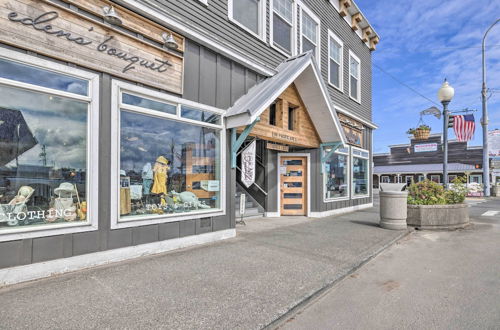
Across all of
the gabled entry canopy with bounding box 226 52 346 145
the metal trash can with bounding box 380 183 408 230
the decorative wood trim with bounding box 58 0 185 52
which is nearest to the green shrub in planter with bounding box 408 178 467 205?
the metal trash can with bounding box 380 183 408 230

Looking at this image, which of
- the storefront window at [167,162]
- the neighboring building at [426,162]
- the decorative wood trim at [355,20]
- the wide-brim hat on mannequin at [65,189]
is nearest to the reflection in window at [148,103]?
the storefront window at [167,162]

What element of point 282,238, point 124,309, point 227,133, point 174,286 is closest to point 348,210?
point 282,238

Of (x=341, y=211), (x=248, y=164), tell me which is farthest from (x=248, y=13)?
(x=341, y=211)

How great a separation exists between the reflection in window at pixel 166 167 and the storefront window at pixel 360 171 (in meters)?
8.39

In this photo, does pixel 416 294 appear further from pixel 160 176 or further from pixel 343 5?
pixel 343 5

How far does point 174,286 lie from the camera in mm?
3699

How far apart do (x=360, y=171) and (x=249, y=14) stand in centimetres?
905

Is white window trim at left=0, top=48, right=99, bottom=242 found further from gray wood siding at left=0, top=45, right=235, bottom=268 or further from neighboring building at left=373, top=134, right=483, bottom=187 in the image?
neighboring building at left=373, top=134, right=483, bottom=187

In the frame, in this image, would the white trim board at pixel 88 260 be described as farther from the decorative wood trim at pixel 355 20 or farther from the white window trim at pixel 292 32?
the decorative wood trim at pixel 355 20

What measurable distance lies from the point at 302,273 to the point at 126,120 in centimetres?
397

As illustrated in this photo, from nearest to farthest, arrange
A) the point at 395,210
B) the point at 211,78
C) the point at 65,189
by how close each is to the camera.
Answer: the point at 65,189
the point at 211,78
the point at 395,210

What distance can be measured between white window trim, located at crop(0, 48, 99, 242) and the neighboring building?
34646mm

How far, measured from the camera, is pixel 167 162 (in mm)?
5598

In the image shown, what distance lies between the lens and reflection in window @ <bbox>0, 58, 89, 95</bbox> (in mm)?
3725
